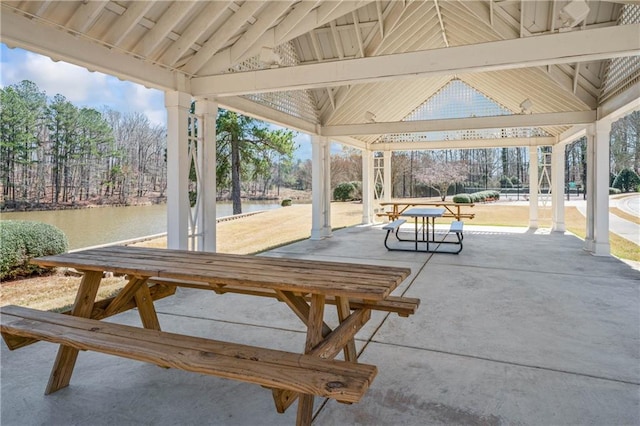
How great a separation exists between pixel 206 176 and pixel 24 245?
268 cm

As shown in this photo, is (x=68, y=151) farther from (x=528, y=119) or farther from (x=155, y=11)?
(x=528, y=119)

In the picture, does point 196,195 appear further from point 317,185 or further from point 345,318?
point 317,185

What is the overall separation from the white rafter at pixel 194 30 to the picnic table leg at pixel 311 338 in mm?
3350

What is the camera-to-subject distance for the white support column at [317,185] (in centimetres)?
880

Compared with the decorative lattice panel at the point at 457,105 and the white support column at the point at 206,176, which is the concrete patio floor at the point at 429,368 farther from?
the decorative lattice panel at the point at 457,105

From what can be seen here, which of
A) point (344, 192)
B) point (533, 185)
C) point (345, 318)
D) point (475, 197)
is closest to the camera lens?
point (345, 318)

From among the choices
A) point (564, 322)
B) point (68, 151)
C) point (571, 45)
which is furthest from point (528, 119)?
point (68, 151)

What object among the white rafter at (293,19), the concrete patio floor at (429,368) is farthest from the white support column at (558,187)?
the white rafter at (293,19)

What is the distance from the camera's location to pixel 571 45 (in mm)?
3744

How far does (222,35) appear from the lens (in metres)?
4.42

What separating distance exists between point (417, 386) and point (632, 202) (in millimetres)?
21930

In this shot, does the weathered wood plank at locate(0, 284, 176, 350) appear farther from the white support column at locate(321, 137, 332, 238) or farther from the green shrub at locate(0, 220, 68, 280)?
the white support column at locate(321, 137, 332, 238)

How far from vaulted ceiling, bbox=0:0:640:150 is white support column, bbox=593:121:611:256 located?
437 mm

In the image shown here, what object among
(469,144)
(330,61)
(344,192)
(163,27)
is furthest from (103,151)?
(330,61)
